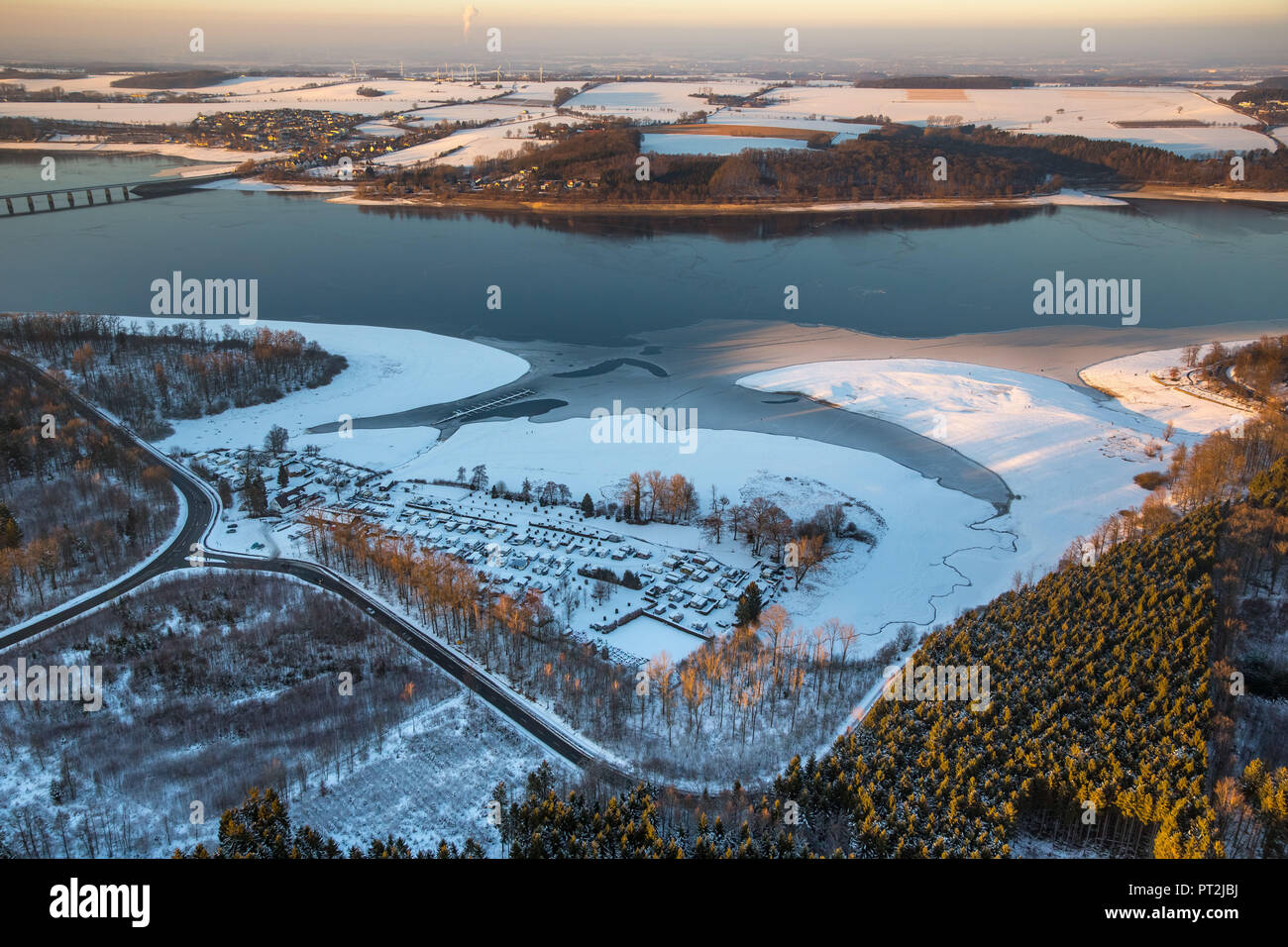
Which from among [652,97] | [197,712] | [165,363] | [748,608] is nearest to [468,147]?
[652,97]

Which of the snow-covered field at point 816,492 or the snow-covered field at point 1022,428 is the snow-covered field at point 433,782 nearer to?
the snow-covered field at point 816,492

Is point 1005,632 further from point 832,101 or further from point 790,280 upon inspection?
point 832,101

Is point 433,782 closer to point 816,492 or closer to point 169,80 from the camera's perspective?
point 816,492

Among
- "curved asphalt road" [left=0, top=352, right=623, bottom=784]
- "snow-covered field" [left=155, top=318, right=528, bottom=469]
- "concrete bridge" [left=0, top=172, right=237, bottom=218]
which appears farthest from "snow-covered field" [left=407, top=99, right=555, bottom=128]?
"curved asphalt road" [left=0, top=352, right=623, bottom=784]

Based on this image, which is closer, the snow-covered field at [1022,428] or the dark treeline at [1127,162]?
the snow-covered field at [1022,428]

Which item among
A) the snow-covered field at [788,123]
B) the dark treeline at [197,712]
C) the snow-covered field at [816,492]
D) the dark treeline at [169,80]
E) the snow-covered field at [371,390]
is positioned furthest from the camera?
the dark treeline at [169,80]

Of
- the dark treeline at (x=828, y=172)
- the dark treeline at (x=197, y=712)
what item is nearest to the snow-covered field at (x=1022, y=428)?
the dark treeline at (x=197, y=712)

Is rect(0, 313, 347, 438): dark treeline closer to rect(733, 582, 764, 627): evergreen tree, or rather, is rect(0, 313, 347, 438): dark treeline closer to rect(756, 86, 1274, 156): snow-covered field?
rect(733, 582, 764, 627): evergreen tree
